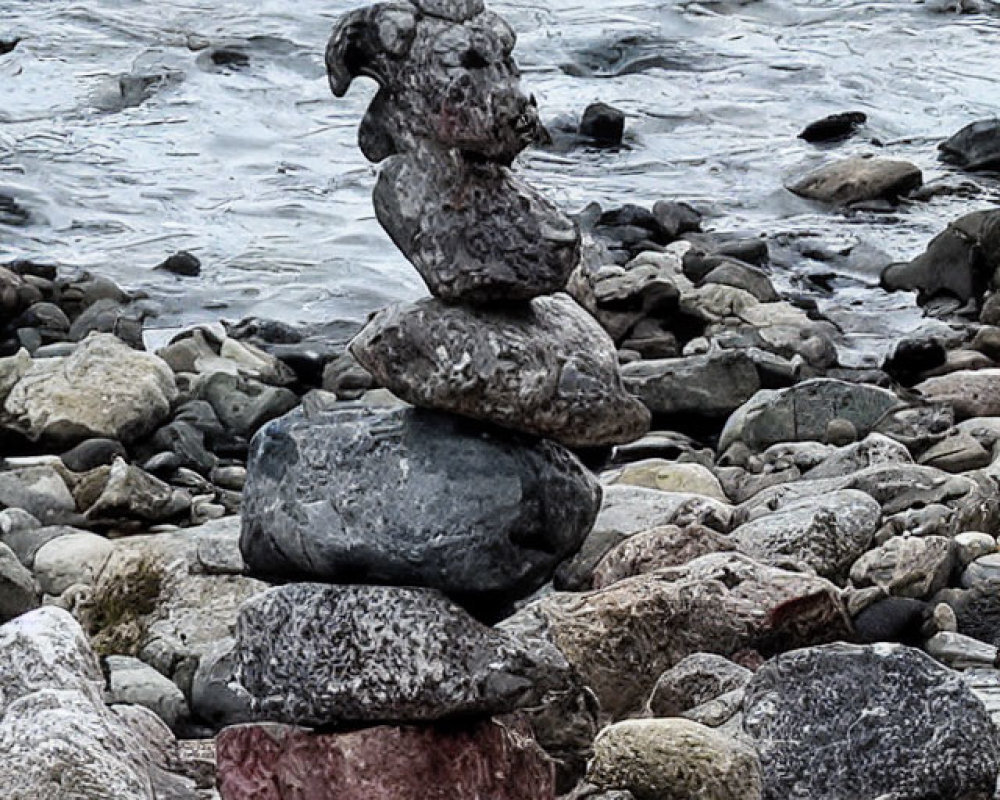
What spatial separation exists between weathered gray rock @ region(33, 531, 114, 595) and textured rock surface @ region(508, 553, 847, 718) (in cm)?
284

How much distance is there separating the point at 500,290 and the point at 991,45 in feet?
65.9

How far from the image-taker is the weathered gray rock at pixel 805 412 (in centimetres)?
1120

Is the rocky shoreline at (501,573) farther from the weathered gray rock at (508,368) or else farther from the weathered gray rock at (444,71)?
the weathered gray rock at (444,71)

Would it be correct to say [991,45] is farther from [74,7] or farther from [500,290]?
[500,290]

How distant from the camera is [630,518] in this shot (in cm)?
886

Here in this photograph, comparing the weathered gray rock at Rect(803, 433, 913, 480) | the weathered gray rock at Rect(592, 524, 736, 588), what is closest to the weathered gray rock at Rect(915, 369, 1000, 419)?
the weathered gray rock at Rect(803, 433, 913, 480)

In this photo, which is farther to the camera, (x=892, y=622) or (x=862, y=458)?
(x=862, y=458)

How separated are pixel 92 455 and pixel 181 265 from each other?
506 centimetres

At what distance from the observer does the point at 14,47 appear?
2277 centimetres

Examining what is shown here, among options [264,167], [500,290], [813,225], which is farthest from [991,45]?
[500,290]

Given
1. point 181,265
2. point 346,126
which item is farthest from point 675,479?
point 346,126

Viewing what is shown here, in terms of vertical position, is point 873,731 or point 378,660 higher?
point 378,660

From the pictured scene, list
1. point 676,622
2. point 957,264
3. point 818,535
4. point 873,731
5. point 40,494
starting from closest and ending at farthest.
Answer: point 873,731 → point 676,622 → point 818,535 → point 40,494 → point 957,264

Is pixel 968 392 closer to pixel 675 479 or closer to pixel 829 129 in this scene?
pixel 675 479
